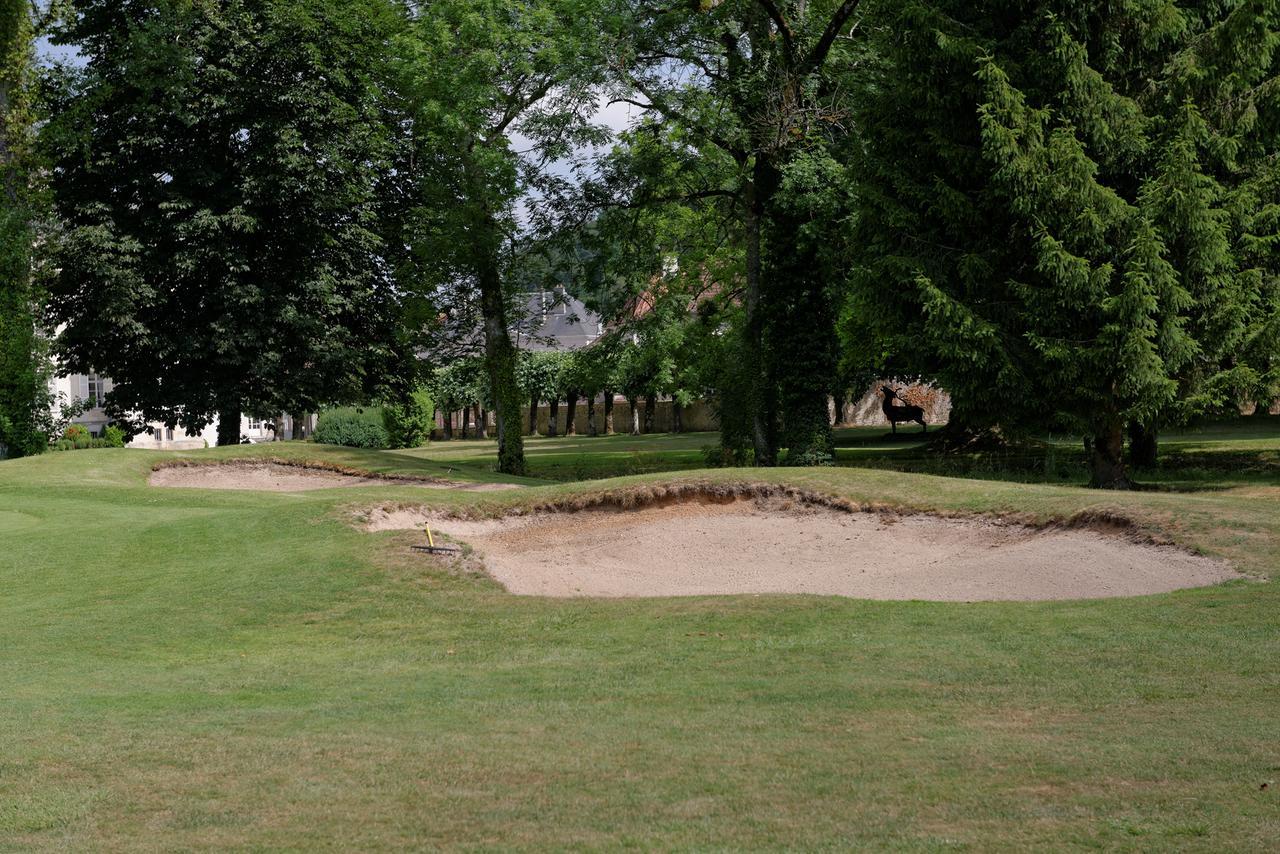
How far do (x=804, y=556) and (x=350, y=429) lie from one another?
158 ft

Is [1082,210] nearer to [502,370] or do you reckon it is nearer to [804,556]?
[804,556]

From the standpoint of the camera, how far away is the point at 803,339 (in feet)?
94.1

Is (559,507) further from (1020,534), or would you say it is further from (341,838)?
(341,838)

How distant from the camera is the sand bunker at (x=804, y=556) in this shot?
1309cm

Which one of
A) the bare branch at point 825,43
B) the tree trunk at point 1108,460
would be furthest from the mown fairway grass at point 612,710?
the bare branch at point 825,43

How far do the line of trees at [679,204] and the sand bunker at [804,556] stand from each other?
23.8 feet

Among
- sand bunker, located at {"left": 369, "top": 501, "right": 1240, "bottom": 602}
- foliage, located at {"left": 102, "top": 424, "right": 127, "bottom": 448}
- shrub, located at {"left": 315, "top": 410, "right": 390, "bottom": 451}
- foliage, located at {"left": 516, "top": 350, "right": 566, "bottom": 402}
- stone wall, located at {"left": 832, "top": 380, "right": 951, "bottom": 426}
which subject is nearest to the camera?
sand bunker, located at {"left": 369, "top": 501, "right": 1240, "bottom": 602}

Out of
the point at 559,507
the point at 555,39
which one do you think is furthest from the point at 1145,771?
the point at 555,39

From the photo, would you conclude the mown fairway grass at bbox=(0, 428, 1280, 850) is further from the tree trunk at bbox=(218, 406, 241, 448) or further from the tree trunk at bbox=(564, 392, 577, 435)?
the tree trunk at bbox=(564, 392, 577, 435)

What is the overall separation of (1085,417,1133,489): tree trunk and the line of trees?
0.30 feet

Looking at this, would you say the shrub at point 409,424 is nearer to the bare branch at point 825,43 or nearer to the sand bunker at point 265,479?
the sand bunker at point 265,479

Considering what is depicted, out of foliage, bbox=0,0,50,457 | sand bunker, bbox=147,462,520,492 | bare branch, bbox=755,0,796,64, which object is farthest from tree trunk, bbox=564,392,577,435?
bare branch, bbox=755,0,796,64

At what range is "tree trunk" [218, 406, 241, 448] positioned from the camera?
3500 cm

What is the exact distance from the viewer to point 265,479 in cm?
2836
